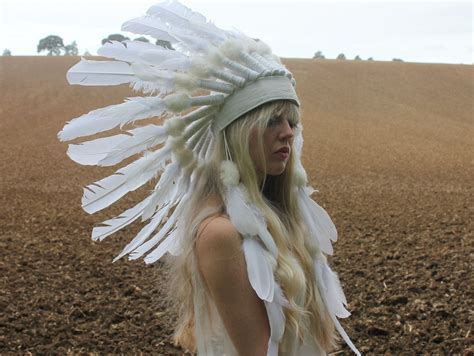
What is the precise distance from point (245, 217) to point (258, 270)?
0.47 ft

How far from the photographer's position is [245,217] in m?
1.48

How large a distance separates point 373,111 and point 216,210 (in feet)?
91.7

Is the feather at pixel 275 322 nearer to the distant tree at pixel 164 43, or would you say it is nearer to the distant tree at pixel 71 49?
the distant tree at pixel 164 43

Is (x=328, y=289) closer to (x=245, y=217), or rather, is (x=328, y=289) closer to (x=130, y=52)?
(x=245, y=217)

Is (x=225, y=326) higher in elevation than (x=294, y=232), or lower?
lower

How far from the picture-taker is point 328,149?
1981 cm

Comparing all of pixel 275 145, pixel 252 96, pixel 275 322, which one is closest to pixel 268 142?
pixel 275 145

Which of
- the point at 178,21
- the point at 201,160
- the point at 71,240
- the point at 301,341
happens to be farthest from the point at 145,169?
the point at 71,240

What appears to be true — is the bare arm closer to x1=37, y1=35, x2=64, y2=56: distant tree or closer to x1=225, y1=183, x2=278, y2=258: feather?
x1=225, y1=183, x2=278, y2=258: feather

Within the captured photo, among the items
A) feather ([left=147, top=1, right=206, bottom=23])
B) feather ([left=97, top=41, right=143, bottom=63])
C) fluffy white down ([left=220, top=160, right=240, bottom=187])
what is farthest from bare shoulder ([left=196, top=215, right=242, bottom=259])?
feather ([left=147, top=1, right=206, bottom=23])

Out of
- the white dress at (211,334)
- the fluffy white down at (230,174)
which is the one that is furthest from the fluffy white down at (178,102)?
the white dress at (211,334)

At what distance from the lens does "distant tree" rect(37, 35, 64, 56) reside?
66.1 metres

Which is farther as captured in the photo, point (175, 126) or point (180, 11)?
point (180, 11)

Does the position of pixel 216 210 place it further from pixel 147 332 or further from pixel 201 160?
pixel 147 332
